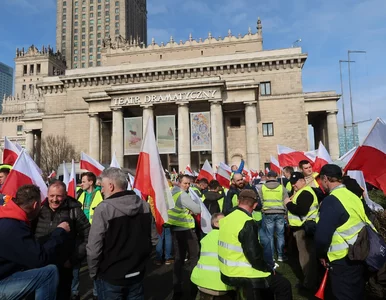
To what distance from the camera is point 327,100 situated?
4006 cm

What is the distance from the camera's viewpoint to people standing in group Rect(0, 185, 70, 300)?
3.07 meters

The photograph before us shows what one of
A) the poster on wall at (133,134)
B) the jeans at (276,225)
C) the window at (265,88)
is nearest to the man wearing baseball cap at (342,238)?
the jeans at (276,225)

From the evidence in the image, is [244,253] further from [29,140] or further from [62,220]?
[29,140]

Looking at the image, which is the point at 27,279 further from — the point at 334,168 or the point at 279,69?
the point at 279,69

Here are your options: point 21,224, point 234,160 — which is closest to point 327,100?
point 234,160

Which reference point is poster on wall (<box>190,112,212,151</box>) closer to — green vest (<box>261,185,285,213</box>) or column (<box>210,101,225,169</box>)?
column (<box>210,101,225,169</box>)

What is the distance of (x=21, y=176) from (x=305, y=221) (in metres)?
5.60

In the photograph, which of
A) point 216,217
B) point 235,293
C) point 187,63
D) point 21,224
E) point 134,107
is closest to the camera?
point 21,224

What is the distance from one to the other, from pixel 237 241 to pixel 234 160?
123 feet

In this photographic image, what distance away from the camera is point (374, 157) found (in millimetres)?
4879

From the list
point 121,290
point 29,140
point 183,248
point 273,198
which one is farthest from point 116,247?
point 29,140

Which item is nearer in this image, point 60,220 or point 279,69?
point 60,220

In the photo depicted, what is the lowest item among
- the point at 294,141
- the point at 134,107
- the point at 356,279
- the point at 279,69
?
the point at 356,279

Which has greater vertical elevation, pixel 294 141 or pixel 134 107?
pixel 134 107
